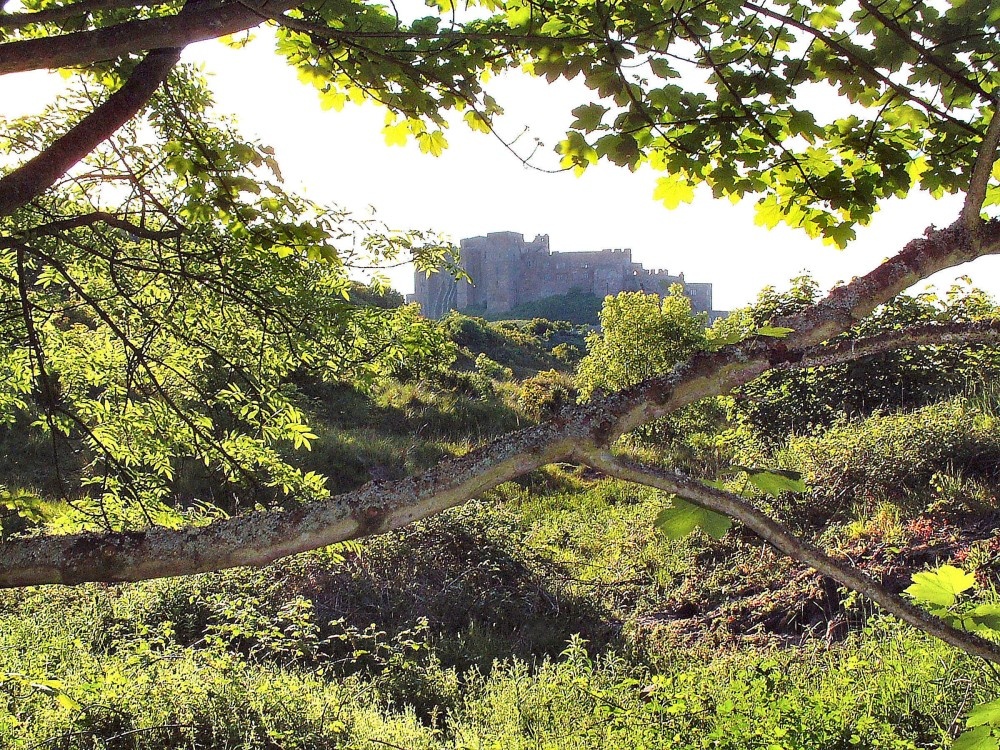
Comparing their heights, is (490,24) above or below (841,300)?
above

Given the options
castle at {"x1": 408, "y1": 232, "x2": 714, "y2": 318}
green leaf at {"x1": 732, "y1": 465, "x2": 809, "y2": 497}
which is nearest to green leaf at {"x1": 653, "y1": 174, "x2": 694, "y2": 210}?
green leaf at {"x1": 732, "y1": 465, "x2": 809, "y2": 497}

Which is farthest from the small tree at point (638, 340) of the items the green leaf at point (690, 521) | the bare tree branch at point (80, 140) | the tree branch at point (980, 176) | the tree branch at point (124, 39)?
the green leaf at point (690, 521)

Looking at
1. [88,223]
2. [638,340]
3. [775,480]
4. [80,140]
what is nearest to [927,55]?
[775,480]

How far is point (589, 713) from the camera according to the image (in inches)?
150

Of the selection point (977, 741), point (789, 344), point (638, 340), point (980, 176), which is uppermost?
point (980, 176)

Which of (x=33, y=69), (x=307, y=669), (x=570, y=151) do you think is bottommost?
(x=307, y=669)

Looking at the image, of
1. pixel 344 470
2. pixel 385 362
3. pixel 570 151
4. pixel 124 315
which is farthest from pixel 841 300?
pixel 344 470

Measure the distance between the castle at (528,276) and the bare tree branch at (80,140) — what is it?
190ft

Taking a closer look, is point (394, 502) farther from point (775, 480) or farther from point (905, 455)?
point (905, 455)

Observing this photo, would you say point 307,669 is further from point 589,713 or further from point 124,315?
point 124,315

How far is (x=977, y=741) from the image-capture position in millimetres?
1217

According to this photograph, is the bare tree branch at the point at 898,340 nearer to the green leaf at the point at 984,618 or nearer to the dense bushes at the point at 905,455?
the green leaf at the point at 984,618

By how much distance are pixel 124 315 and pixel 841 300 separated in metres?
3.53

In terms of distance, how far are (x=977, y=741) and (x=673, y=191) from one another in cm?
176
